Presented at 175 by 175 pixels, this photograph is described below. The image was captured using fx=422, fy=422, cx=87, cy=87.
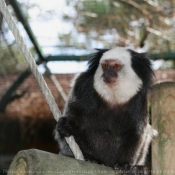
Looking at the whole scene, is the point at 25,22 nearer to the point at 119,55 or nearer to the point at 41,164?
the point at 119,55

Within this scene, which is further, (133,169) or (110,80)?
(110,80)

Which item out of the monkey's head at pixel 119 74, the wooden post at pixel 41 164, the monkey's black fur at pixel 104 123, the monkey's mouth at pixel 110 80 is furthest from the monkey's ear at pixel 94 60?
the wooden post at pixel 41 164

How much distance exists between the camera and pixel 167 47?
4941 millimetres

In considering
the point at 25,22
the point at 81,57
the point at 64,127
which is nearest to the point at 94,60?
the point at 64,127

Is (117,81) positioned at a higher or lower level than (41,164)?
lower

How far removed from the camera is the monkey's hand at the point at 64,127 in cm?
268

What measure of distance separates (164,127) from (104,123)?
2.69 ft

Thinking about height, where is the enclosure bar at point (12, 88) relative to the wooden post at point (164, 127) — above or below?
below

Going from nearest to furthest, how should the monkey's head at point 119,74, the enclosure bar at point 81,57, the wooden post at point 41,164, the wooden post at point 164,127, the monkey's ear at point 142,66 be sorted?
the wooden post at point 41,164, the wooden post at point 164,127, the monkey's head at point 119,74, the monkey's ear at point 142,66, the enclosure bar at point 81,57

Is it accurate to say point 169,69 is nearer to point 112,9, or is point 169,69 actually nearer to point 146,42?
point 146,42

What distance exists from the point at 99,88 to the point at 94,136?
33 cm

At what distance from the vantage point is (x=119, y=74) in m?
3.00

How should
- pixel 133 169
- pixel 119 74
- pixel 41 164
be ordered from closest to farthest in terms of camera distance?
pixel 41 164
pixel 133 169
pixel 119 74

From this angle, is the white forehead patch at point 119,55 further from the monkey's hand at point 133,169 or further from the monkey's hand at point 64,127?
the monkey's hand at point 133,169
